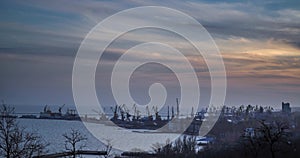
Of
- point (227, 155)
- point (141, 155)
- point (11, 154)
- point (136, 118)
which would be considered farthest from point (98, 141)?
point (11, 154)

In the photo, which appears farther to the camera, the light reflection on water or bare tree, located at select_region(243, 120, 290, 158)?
the light reflection on water

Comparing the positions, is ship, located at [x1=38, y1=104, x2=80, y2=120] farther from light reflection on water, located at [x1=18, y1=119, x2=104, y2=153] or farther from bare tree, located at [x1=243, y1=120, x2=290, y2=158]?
bare tree, located at [x1=243, y1=120, x2=290, y2=158]


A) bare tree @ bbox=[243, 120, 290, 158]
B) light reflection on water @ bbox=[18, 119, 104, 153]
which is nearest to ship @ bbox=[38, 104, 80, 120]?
light reflection on water @ bbox=[18, 119, 104, 153]

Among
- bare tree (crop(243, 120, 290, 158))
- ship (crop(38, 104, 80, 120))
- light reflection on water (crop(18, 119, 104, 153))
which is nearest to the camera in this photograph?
bare tree (crop(243, 120, 290, 158))

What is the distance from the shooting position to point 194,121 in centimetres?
7606

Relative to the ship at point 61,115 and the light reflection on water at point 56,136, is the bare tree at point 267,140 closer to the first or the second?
the light reflection on water at point 56,136

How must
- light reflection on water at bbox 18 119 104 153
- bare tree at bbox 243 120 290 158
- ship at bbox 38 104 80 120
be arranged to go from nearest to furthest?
bare tree at bbox 243 120 290 158, light reflection on water at bbox 18 119 104 153, ship at bbox 38 104 80 120

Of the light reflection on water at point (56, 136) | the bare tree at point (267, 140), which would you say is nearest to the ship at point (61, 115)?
the light reflection on water at point (56, 136)

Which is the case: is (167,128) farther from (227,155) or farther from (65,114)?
(227,155)

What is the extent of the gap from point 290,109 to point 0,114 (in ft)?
232

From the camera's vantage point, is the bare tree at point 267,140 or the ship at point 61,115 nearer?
the bare tree at point 267,140

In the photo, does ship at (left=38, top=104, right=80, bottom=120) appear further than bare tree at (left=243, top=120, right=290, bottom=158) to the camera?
Yes

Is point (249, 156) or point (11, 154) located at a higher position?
point (11, 154)

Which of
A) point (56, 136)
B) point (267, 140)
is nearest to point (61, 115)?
point (56, 136)
